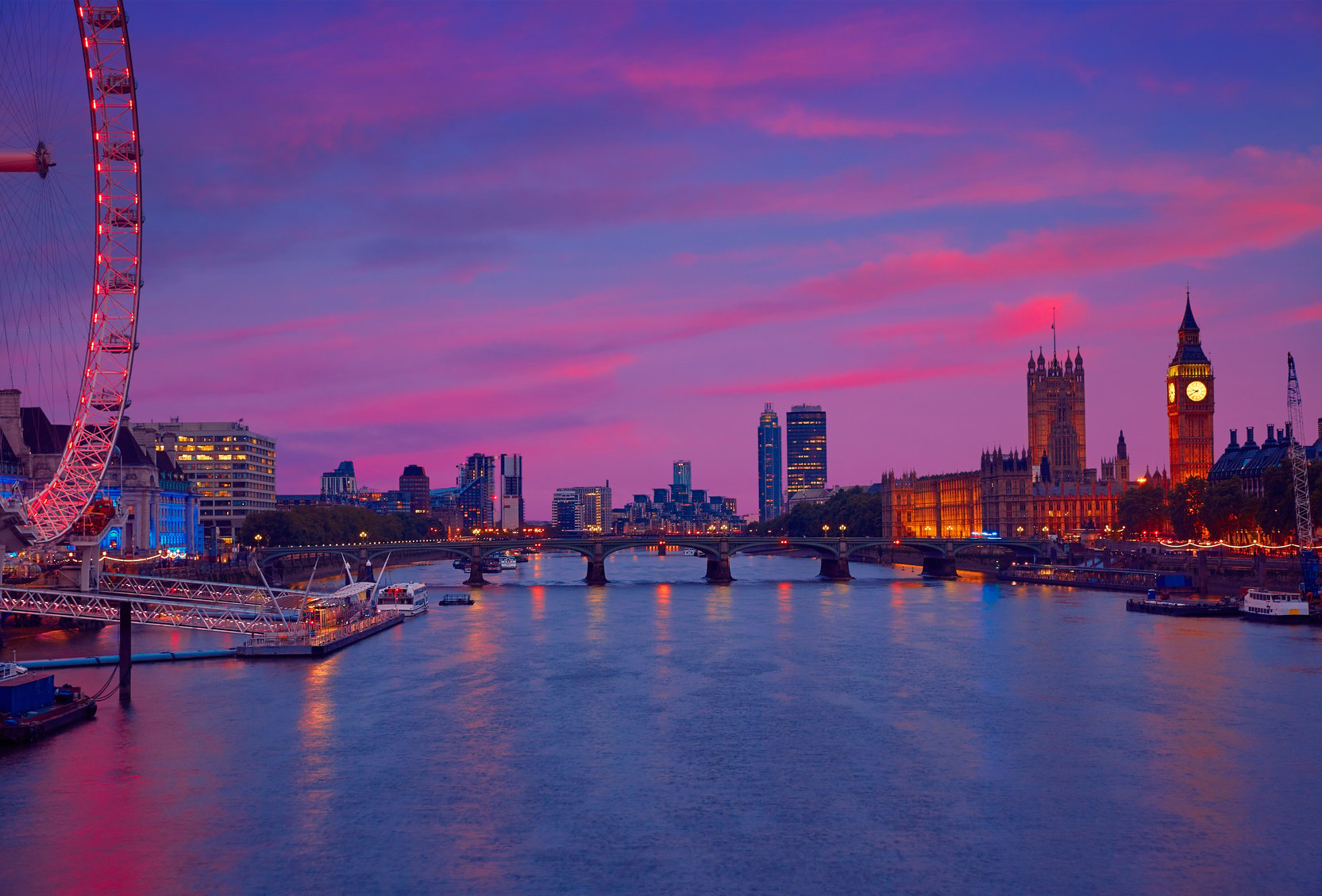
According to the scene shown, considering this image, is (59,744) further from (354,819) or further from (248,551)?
(248,551)

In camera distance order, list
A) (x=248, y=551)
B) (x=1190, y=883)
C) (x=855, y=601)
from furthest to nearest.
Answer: (x=248, y=551) → (x=855, y=601) → (x=1190, y=883)

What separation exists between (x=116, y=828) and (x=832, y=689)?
36.6 metres

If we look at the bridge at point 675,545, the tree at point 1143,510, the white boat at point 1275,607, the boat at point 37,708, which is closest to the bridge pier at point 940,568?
the bridge at point 675,545

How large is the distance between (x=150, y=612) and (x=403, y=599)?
38.8 m

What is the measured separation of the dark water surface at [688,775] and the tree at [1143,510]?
104m

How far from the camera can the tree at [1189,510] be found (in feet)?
536

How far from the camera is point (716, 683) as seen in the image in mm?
68875

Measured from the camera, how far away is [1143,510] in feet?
600

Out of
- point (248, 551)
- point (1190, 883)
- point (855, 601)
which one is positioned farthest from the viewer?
point (248, 551)

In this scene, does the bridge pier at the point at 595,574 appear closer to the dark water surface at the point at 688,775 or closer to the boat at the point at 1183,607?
the boat at the point at 1183,607

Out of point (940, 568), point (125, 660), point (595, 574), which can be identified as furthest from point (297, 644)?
point (940, 568)

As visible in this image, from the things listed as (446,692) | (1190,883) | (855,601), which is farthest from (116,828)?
(855,601)

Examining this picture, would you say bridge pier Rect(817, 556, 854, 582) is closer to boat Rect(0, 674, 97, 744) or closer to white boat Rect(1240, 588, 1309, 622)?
white boat Rect(1240, 588, 1309, 622)

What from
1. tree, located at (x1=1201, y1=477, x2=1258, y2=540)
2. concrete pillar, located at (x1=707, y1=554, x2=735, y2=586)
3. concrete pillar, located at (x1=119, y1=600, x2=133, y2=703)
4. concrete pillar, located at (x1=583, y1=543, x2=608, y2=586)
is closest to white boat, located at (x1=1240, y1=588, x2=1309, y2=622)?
tree, located at (x1=1201, y1=477, x2=1258, y2=540)
